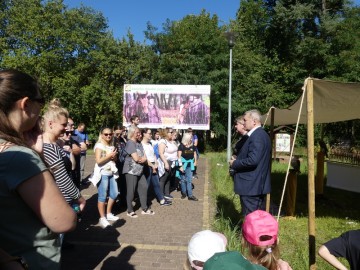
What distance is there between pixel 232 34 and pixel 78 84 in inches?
638

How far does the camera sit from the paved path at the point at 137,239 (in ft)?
15.5

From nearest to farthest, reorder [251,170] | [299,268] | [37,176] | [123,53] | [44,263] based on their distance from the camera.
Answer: [37,176] < [44,263] < [299,268] < [251,170] < [123,53]

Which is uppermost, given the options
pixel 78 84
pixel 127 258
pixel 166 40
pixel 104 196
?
pixel 166 40

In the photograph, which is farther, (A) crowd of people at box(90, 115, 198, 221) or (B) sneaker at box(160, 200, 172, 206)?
(B) sneaker at box(160, 200, 172, 206)

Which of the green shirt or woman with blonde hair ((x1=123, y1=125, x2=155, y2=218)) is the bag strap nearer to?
the green shirt

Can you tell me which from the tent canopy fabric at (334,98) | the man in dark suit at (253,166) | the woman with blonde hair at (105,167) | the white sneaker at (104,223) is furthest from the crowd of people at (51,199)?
the white sneaker at (104,223)

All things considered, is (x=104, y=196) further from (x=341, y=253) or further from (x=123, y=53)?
(x=123, y=53)

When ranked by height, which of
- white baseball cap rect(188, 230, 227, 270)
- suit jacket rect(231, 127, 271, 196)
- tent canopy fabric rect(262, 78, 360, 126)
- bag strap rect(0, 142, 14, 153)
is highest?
tent canopy fabric rect(262, 78, 360, 126)

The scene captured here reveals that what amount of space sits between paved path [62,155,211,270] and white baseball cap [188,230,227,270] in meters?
2.48

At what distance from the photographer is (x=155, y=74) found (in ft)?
86.1

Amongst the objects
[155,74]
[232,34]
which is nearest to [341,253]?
[232,34]

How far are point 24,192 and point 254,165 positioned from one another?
3738 millimetres

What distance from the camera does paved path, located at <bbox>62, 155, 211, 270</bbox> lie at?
4.72 metres

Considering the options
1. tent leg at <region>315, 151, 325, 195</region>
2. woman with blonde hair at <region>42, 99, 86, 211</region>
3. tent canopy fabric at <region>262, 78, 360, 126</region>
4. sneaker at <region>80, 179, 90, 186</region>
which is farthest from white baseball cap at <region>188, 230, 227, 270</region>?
sneaker at <region>80, 179, 90, 186</region>
